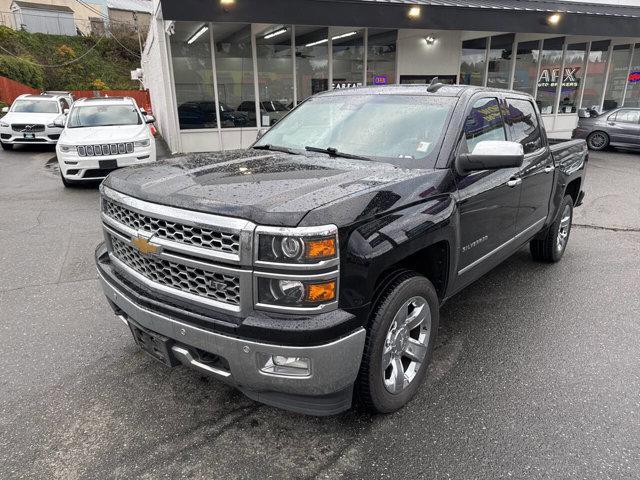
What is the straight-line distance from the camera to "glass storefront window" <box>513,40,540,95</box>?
1750 cm

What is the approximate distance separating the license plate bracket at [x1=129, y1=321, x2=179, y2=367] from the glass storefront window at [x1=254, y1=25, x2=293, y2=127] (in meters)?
11.4

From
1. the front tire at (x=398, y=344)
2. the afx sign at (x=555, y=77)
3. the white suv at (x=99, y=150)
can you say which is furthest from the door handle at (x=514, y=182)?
the afx sign at (x=555, y=77)

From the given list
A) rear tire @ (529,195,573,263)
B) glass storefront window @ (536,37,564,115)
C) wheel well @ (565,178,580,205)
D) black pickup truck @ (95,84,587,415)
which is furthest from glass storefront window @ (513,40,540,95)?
black pickup truck @ (95,84,587,415)

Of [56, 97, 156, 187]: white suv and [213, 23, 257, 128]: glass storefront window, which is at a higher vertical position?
[213, 23, 257, 128]: glass storefront window

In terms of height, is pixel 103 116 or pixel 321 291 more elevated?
pixel 103 116

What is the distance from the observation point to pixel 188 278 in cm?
240

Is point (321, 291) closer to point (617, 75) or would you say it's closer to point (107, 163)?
point (107, 163)

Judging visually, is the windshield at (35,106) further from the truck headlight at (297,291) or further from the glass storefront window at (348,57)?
the truck headlight at (297,291)

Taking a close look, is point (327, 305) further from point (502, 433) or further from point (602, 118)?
point (602, 118)

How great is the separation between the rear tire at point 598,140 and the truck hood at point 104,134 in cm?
1346

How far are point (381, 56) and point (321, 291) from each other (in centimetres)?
1458

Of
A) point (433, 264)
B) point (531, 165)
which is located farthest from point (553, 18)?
point (433, 264)

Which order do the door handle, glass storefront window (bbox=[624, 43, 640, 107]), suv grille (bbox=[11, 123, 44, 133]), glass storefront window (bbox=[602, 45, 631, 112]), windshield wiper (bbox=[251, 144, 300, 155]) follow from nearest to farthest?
windshield wiper (bbox=[251, 144, 300, 155]) → the door handle → suv grille (bbox=[11, 123, 44, 133]) → glass storefront window (bbox=[602, 45, 631, 112]) → glass storefront window (bbox=[624, 43, 640, 107])

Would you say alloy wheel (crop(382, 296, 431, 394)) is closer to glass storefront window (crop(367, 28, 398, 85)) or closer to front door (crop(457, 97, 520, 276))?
front door (crop(457, 97, 520, 276))
